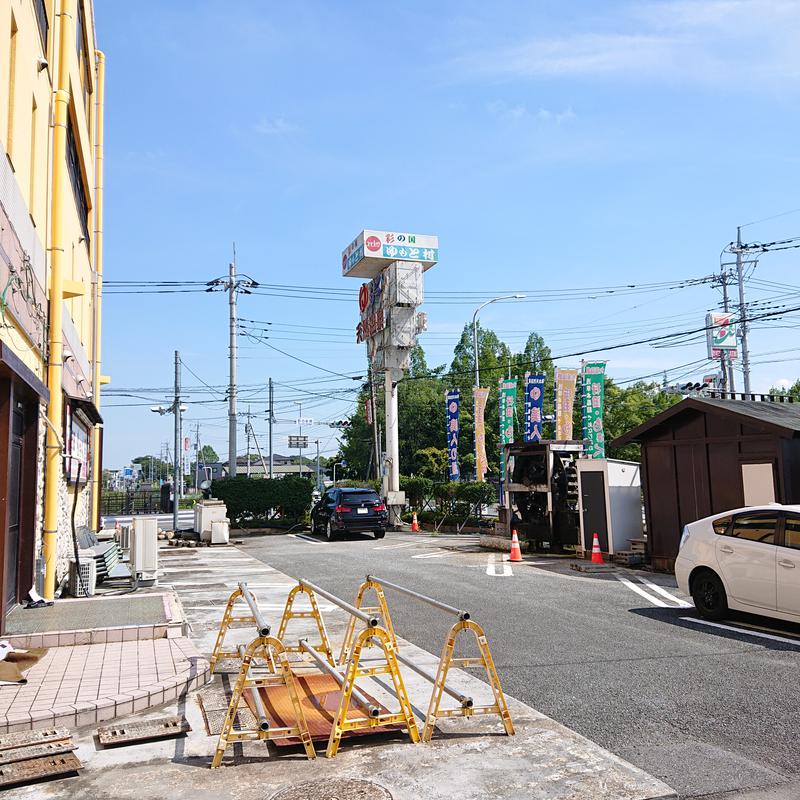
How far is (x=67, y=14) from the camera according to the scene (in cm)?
1205

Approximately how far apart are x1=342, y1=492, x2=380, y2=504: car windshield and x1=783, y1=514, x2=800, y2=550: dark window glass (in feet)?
56.7

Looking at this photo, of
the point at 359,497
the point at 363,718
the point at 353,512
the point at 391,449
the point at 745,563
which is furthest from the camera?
the point at 391,449

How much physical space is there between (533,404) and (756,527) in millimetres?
19582

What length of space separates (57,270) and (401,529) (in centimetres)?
2248

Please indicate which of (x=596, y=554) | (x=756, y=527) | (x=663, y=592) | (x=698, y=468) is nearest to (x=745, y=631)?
(x=756, y=527)

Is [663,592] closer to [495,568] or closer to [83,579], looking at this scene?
[495,568]

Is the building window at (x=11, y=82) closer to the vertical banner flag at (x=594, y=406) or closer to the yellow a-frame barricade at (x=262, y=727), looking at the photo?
the yellow a-frame barricade at (x=262, y=727)

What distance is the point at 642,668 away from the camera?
7.47 meters

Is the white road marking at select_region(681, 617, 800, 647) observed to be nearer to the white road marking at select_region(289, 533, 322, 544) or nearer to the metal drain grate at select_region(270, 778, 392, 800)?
the metal drain grate at select_region(270, 778, 392, 800)

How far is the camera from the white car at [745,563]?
909cm

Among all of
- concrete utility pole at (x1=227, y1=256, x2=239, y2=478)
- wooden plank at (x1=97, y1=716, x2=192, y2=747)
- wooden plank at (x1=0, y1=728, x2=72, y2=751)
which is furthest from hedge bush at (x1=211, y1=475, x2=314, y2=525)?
wooden plank at (x1=0, y1=728, x2=72, y2=751)

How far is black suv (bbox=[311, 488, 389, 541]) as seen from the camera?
81.7 feet

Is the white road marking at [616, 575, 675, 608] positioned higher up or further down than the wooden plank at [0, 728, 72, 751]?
further down

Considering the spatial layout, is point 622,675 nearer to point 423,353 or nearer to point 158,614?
point 158,614
